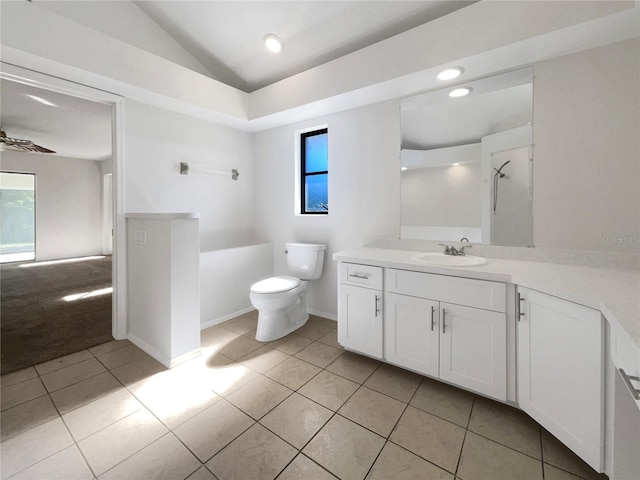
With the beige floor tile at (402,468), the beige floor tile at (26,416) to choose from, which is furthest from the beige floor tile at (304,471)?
the beige floor tile at (26,416)

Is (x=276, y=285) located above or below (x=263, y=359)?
above

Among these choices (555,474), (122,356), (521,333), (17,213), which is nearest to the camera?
(555,474)

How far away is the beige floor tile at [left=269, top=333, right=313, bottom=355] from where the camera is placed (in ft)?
→ 7.32

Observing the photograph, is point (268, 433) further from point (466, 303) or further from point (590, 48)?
point (590, 48)

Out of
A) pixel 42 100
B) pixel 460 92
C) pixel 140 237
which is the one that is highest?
pixel 42 100

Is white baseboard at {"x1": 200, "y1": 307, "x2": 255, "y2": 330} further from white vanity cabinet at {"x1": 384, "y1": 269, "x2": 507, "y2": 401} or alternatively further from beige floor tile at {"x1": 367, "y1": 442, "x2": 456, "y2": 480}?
beige floor tile at {"x1": 367, "y1": 442, "x2": 456, "y2": 480}

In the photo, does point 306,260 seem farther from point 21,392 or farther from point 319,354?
point 21,392

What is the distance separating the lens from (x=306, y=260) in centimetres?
274

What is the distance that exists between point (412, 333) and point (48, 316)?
3.74m

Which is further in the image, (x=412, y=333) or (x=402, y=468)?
(x=412, y=333)

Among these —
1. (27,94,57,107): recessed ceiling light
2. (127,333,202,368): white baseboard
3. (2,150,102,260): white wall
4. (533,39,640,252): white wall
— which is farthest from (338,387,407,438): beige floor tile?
(2,150,102,260): white wall

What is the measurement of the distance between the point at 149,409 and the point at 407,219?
224 cm

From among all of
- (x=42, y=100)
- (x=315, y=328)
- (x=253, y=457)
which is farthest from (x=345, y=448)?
(x=42, y=100)

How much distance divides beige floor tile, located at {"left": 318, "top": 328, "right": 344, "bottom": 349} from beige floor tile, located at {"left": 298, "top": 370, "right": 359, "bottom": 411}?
42 cm
